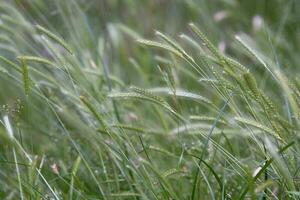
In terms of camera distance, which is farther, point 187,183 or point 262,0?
point 262,0

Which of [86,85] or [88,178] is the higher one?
[86,85]

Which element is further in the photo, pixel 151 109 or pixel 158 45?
pixel 151 109

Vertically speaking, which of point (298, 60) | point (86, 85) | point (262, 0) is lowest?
point (298, 60)

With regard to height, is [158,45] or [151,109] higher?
[158,45]

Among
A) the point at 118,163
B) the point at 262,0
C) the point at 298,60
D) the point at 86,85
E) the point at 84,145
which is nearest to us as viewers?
the point at 118,163

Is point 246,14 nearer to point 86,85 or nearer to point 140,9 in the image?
point 140,9

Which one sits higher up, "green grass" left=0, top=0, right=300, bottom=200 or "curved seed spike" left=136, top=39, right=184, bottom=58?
"curved seed spike" left=136, top=39, right=184, bottom=58

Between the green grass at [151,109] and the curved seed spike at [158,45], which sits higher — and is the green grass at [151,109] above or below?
below

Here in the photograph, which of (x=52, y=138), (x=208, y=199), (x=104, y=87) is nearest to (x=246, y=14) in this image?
(x=104, y=87)
